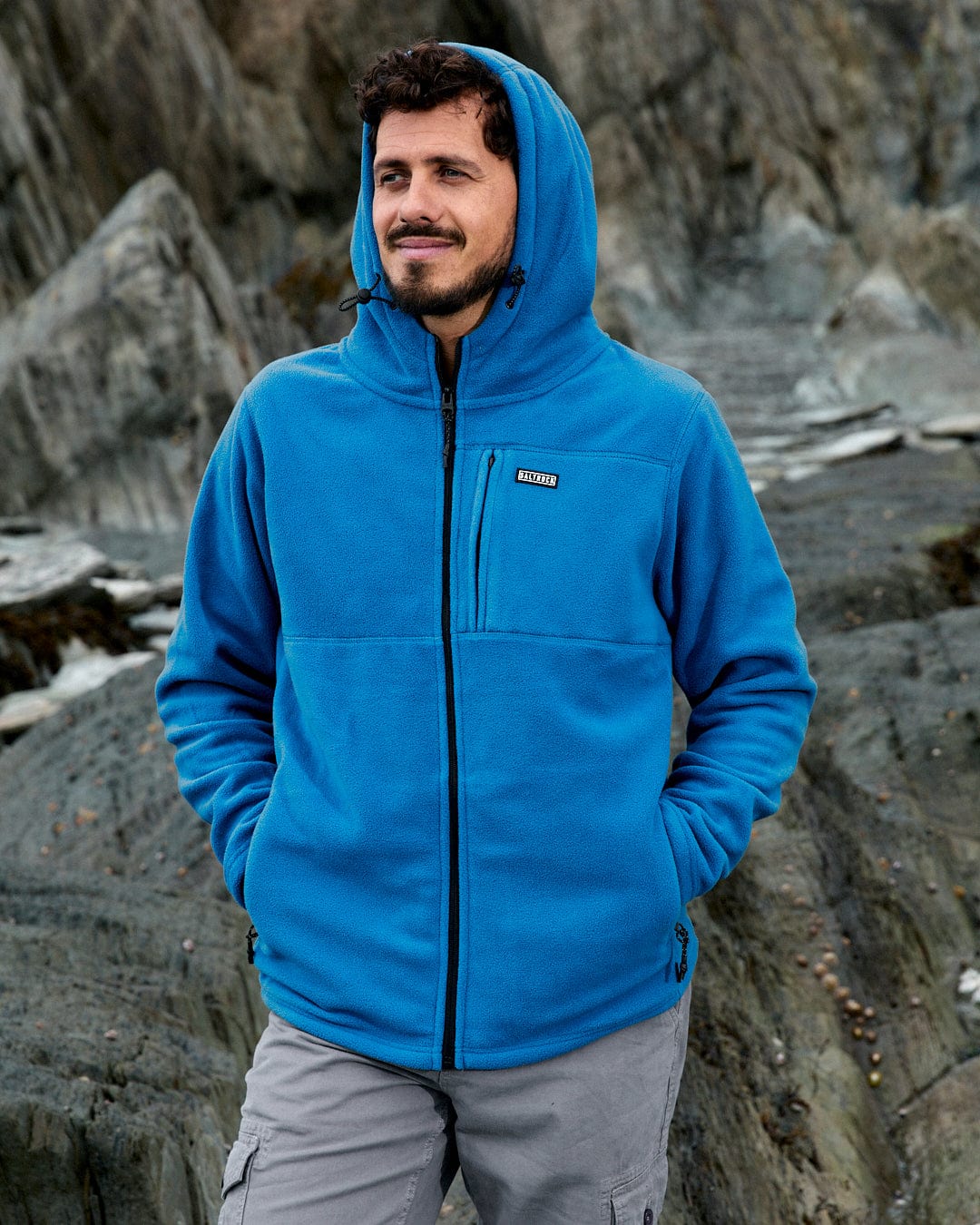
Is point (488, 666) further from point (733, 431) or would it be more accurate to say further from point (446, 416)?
point (733, 431)

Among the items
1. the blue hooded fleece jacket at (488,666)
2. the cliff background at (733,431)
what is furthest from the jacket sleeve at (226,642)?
the cliff background at (733,431)

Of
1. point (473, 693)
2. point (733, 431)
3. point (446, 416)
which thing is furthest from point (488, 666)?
point (733, 431)

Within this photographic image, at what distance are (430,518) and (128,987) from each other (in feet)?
5.37

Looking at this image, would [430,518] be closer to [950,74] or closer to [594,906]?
[594,906]

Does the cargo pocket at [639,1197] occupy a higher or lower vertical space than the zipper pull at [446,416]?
lower

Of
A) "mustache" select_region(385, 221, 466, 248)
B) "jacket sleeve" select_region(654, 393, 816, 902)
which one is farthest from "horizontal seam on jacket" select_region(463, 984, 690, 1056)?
"mustache" select_region(385, 221, 466, 248)

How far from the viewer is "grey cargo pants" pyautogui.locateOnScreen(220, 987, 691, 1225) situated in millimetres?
1872

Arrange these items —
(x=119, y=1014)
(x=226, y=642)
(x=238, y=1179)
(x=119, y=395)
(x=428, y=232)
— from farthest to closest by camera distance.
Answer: (x=119, y=395) < (x=119, y=1014) < (x=226, y=642) < (x=428, y=232) < (x=238, y=1179)

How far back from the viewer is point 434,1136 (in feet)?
6.40

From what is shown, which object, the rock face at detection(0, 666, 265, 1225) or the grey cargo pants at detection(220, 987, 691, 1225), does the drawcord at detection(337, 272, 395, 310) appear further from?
the rock face at detection(0, 666, 265, 1225)

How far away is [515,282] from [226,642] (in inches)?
30.9

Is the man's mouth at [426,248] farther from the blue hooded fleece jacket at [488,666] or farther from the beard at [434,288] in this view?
the blue hooded fleece jacket at [488,666]

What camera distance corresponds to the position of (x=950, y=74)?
27.2m

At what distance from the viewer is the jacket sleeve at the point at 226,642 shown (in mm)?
2137
